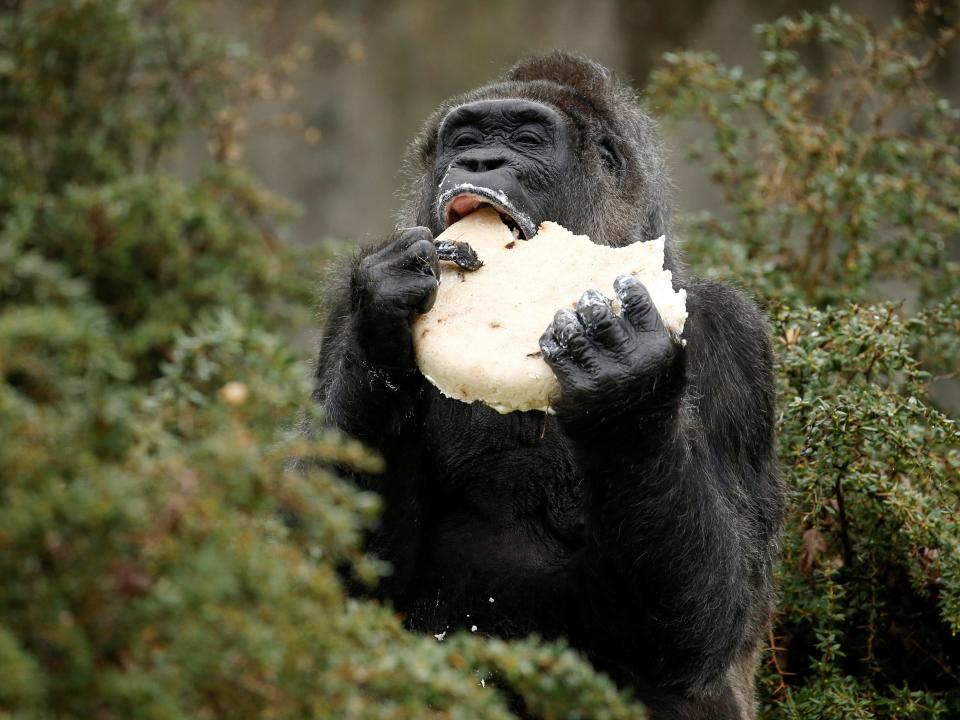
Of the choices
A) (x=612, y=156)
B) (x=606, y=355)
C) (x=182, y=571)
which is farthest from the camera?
(x=612, y=156)

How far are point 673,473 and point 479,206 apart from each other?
1.19 metres

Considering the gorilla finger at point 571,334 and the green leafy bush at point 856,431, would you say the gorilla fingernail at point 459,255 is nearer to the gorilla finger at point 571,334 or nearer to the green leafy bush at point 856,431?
the gorilla finger at point 571,334

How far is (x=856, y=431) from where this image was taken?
4.85 metres

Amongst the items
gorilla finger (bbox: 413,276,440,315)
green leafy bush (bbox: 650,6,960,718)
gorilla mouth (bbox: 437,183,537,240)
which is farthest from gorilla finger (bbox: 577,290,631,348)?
green leafy bush (bbox: 650,6,960,718)

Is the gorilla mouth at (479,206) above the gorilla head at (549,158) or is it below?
below

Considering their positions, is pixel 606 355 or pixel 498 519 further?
pixel 498 519

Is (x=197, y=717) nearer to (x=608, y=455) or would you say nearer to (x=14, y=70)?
(x=608, y=455)

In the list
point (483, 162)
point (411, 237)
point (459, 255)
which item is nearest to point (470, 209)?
point (483, 162)

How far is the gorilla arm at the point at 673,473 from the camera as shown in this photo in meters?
3.83

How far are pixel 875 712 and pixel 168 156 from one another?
7.09 metres

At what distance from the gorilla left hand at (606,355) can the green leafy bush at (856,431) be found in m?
1.27

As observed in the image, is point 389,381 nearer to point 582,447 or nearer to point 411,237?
point 411,237

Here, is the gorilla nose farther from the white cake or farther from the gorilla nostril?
the white cake

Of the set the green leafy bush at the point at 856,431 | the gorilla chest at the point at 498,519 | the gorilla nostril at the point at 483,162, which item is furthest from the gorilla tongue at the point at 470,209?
the green leafy bush at the point at 856,431
